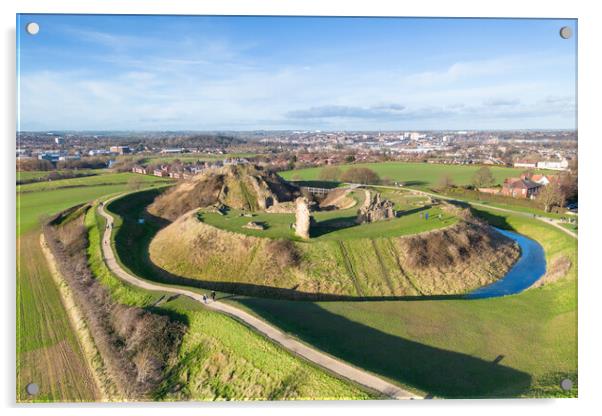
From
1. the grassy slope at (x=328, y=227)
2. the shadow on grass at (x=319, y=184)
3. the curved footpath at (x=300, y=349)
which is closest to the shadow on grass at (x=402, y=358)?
the curved footpath at (x=300, y=349)

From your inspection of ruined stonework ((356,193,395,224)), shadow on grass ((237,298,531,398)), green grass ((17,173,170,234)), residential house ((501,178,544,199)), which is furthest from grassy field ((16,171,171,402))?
residential house ((501,178,544,199))

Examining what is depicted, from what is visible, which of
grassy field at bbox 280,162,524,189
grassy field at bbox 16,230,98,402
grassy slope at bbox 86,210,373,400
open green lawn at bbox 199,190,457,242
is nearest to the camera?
grassy slope at bbox 86,210,373,400

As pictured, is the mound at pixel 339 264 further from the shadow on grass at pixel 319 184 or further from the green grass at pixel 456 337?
the shadow on grass at pixel 319 184

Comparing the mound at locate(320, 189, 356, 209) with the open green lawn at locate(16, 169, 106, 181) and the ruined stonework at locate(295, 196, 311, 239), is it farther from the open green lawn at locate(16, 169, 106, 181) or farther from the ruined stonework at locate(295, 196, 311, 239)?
the open green lawn at locate(16, 169, 106, 181)

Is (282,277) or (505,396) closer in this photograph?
(505,396)

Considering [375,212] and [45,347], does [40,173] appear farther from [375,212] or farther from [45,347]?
[375,212]

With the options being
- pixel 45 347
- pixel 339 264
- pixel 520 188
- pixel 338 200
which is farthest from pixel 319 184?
pixel 45 347

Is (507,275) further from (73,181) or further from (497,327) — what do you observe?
(73,181)
